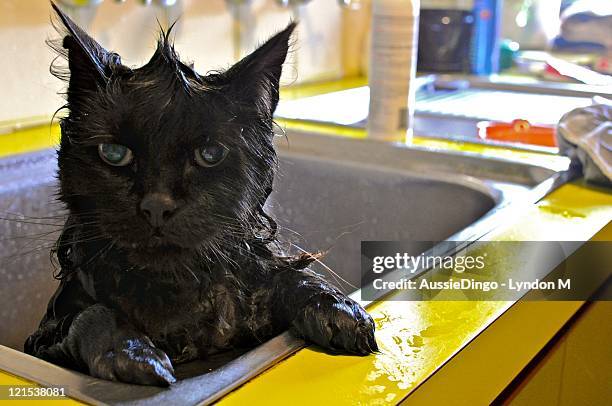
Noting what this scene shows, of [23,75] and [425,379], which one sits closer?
[425,379]

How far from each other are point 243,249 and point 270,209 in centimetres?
9

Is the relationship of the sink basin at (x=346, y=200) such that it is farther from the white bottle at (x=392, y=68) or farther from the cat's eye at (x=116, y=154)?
the cat's eye at (x=116, y=154)

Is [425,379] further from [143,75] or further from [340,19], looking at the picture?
[340,19]

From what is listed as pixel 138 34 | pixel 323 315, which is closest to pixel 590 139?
pixel 323 315

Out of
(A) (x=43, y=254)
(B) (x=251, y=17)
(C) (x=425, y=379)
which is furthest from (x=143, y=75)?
(B) (x=251, y=17)

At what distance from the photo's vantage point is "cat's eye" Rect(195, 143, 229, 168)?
0.64 m

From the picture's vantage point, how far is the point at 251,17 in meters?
2.12

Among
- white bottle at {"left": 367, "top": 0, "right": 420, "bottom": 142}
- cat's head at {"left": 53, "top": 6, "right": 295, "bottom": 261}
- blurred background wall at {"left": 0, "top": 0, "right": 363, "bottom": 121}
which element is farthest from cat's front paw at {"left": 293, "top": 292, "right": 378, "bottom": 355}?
white bottle at {"left": 367, "top": 0, "right": 420, "bottom": 142}

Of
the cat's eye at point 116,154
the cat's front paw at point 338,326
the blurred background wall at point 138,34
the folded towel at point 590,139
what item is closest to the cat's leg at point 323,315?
the cat's front paw at point 338,326

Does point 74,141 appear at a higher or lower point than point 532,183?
higher

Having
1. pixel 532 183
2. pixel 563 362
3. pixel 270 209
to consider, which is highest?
pixel 270 209

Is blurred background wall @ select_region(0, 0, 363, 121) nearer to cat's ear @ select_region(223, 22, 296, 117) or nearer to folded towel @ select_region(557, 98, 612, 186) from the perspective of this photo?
cat's ear @ select_region(223, 22, 296, 117)

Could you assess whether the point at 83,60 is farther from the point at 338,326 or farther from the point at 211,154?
the point at 338,326

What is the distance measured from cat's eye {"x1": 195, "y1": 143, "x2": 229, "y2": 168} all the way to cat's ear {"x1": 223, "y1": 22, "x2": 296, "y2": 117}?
58 mm
